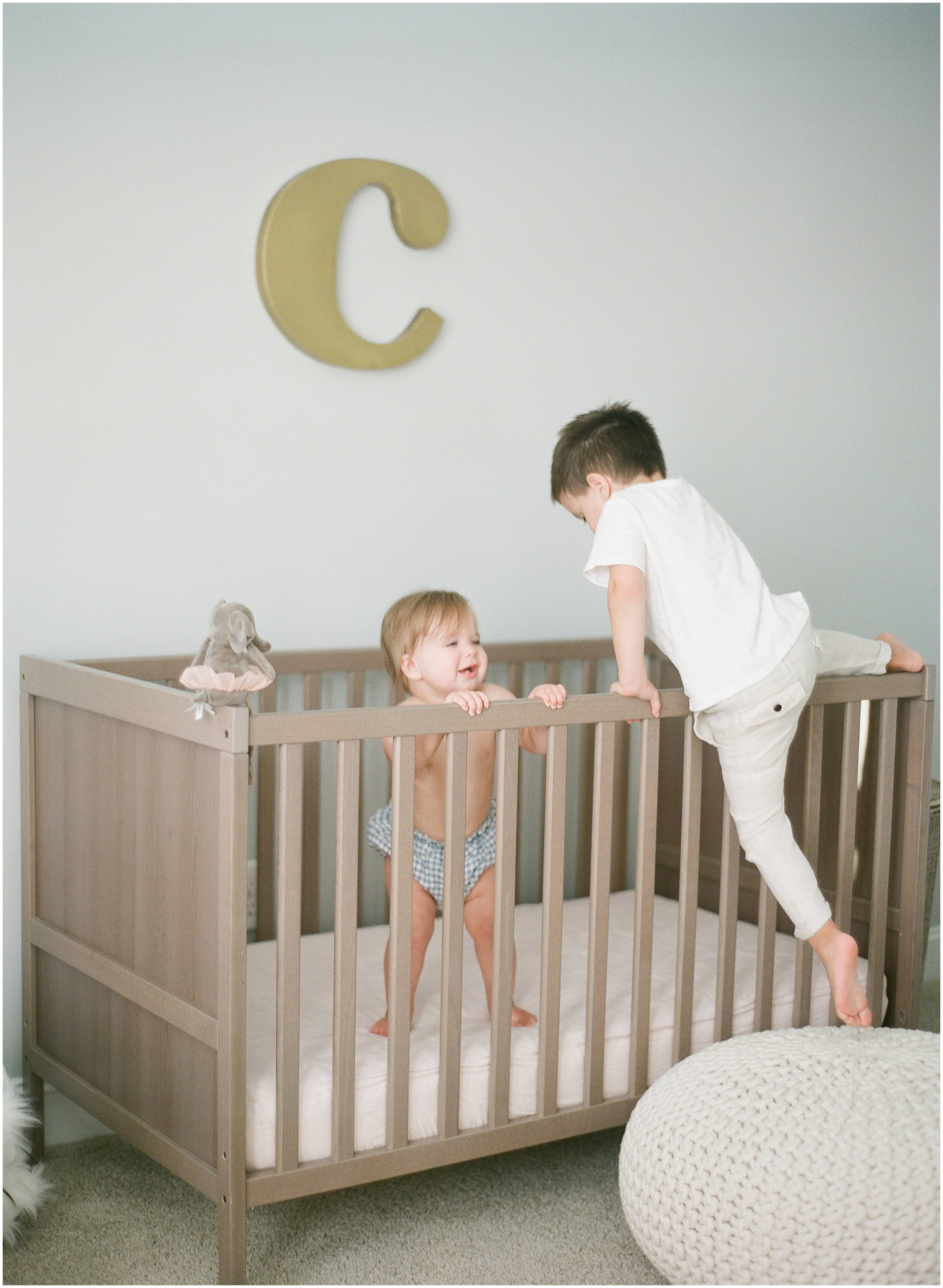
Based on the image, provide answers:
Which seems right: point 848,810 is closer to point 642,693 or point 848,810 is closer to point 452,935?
point 642,693

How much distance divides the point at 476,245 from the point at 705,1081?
4.82 feet

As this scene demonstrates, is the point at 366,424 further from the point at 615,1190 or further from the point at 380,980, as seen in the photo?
the point at 615,1190

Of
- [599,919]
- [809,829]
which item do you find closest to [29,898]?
[599,919]

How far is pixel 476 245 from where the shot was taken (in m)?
2.24

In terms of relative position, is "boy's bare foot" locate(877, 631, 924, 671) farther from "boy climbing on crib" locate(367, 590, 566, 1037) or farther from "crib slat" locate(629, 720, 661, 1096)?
"boy climbing on crib" locate(367, 590, 566, 1037)

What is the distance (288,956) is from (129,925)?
0.89 ft

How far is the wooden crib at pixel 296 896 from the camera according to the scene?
1442 millimetres

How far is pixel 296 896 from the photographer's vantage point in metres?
1.45

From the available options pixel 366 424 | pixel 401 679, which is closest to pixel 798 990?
pixel 401 679

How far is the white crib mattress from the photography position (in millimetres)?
1525

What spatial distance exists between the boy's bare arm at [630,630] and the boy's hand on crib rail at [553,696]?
0.11 m

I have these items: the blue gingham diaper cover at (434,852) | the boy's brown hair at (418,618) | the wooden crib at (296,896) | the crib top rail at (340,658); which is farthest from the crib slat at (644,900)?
the crib top rail at (340,658)

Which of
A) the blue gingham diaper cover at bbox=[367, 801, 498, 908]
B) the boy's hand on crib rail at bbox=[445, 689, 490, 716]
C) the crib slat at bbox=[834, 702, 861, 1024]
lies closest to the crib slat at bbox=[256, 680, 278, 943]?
the blue gingham diaper cover at bbox=[367, 801, 498, 908]

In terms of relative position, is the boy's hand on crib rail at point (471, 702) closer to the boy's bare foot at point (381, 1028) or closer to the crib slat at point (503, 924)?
the crib slat at point (503, 924)
